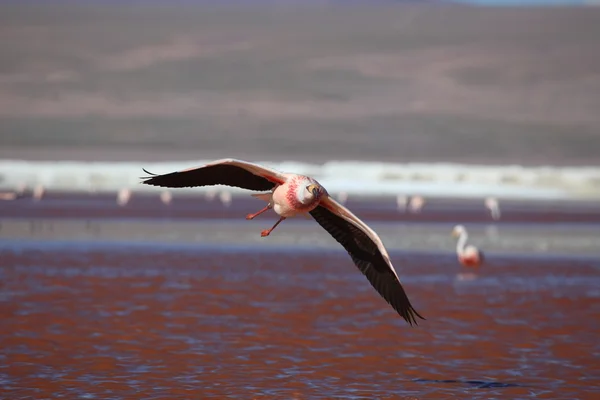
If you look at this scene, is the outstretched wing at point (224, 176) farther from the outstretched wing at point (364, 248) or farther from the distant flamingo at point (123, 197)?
the distant flamingo at point (123, 197)

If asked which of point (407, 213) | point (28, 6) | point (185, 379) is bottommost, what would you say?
point (185, 379)

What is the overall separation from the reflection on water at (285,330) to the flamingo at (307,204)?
2.79 feet

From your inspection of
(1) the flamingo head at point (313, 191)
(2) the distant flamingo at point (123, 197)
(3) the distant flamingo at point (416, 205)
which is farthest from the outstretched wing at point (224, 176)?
(2) the distant flamingo at point (123, 197)

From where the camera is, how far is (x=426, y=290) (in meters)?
17.6

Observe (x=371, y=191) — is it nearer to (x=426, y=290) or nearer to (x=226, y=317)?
(x=426, y=290)

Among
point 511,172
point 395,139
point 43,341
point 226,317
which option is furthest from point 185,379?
point 395,139

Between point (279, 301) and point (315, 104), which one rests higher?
point (315, 104)

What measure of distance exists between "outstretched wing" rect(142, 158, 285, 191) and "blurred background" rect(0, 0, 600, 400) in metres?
0.90

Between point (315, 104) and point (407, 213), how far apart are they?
5001 centimetres

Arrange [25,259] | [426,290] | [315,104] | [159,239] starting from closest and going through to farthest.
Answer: [426,290]
[25,259]
[159,239]
[315,104]

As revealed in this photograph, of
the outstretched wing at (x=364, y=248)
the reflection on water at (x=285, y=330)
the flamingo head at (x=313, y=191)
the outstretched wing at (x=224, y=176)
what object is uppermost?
the outstretched wing at (x=224, y=176)

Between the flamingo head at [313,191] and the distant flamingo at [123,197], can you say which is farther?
the distant flamingo at [123,197]

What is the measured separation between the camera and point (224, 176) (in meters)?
11.3

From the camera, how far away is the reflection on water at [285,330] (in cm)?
1130
